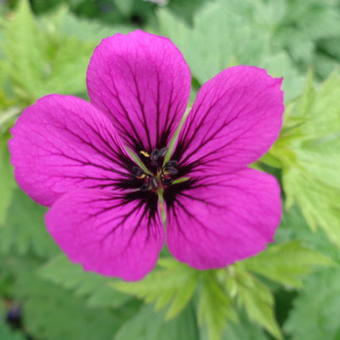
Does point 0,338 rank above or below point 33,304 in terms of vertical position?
above

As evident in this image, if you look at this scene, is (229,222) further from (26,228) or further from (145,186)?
(26,228)

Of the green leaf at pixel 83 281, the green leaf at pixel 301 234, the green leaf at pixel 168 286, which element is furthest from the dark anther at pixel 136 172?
the green leaf at pixel 83 281

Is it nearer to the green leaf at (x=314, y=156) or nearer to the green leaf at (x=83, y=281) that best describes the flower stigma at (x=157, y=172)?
the green leaf at (x=314, y=156)

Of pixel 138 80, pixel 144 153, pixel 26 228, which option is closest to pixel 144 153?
pixel 144 153

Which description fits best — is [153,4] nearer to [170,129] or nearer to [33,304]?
[33,304]

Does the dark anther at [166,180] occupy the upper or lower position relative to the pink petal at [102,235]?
lower

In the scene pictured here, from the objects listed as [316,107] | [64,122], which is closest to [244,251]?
[64,122]
